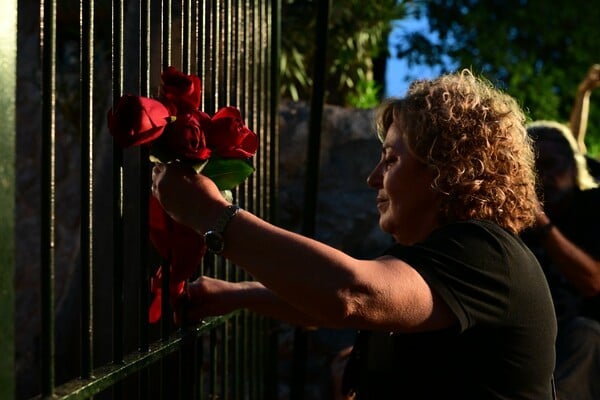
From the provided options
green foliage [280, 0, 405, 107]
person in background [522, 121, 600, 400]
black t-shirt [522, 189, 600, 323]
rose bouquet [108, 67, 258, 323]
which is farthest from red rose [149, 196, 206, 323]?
green foliage [280, 0, 405, 107]

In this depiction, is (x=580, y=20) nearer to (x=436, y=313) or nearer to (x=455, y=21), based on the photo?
(x=455, y=21)

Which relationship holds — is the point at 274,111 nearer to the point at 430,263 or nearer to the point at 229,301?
the point at 229,301

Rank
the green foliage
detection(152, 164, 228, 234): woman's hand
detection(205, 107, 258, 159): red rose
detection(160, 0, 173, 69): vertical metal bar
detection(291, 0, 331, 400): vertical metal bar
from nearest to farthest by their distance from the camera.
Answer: detection(152, 164, 228, 234): woman's hand
detection(205, 107, 258, 159): red rose
detection(160, 0, 173, 69): vertical metal bar
detection(291, 0, 331, 400): vertical metal bar
the green foliage

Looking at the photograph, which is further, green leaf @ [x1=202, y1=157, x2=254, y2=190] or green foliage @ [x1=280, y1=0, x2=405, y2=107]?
green foliage @ [x1=280, y1=0, x2=405, y2=107]

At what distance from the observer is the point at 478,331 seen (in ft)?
6.98

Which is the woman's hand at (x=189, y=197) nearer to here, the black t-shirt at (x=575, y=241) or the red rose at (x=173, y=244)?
the red rose at (x=173, y=244)

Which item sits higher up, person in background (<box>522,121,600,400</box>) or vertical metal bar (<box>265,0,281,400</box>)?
vertical metal bar (<box>265,0,281,400</box>)

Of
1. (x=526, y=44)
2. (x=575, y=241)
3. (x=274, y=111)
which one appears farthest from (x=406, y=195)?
(x=526, y=44)

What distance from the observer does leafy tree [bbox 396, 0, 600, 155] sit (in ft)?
51.5

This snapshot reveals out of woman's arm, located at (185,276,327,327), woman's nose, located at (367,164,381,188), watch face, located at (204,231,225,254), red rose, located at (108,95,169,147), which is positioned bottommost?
woman's arm, located at (185,276,327,327)

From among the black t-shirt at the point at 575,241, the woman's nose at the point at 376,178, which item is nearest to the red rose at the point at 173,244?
the woman's nose at the point at 376,178

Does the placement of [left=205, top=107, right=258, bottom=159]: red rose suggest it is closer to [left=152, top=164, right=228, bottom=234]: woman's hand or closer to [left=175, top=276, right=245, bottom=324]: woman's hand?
[left=152, top=164, right=228, bottom=234]: woman's hand

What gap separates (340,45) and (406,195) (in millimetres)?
Result: 4579

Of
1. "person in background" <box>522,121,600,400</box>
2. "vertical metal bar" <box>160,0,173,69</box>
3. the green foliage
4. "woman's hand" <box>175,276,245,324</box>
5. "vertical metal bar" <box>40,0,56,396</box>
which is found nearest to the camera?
"vertical metal bar" <box>40,0,56,396</box>
